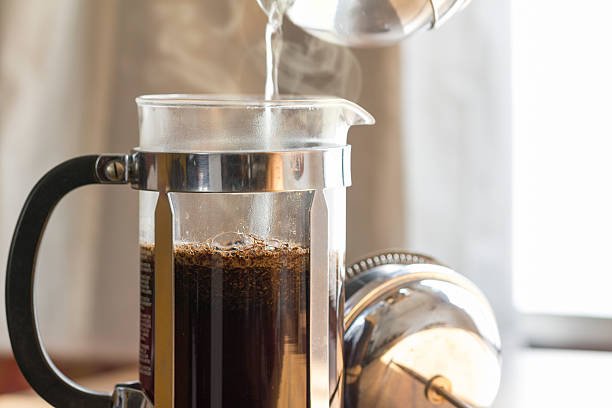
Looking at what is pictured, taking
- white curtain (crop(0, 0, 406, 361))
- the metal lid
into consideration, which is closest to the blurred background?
white curtain (crop(0, 0, 406, 361))

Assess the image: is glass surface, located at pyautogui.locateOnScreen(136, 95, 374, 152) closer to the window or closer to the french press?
the french press

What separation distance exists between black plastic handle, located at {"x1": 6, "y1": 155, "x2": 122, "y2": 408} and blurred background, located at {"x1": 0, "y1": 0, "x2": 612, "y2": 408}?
61 centimetres

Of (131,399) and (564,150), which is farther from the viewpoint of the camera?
(564,150)

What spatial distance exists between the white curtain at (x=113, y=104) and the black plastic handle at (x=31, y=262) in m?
0.61

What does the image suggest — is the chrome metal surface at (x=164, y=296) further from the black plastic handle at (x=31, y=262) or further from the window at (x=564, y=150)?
the window at (x=564, y=150)

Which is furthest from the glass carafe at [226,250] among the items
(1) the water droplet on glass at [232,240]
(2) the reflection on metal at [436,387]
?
(2) the reflection on metal at [436,387]

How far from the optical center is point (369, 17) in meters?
0.72

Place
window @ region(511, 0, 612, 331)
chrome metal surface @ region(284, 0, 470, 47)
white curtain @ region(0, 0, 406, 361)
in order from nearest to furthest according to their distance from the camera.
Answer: chrome metal surface @ region(284, 0, 470, 47), white curtain @ region(0, 0, 406, 361), window @ region(511, 0, 612, 331)

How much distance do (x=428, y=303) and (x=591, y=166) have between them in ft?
2.30

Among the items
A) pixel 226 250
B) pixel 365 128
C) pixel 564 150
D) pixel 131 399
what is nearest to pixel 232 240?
pixel 226 250

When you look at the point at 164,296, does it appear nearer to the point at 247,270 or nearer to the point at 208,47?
the point at 247,270

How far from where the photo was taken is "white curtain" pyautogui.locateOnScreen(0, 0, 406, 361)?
1.22 m

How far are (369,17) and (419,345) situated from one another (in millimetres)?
260

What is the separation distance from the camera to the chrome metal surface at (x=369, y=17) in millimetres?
712
